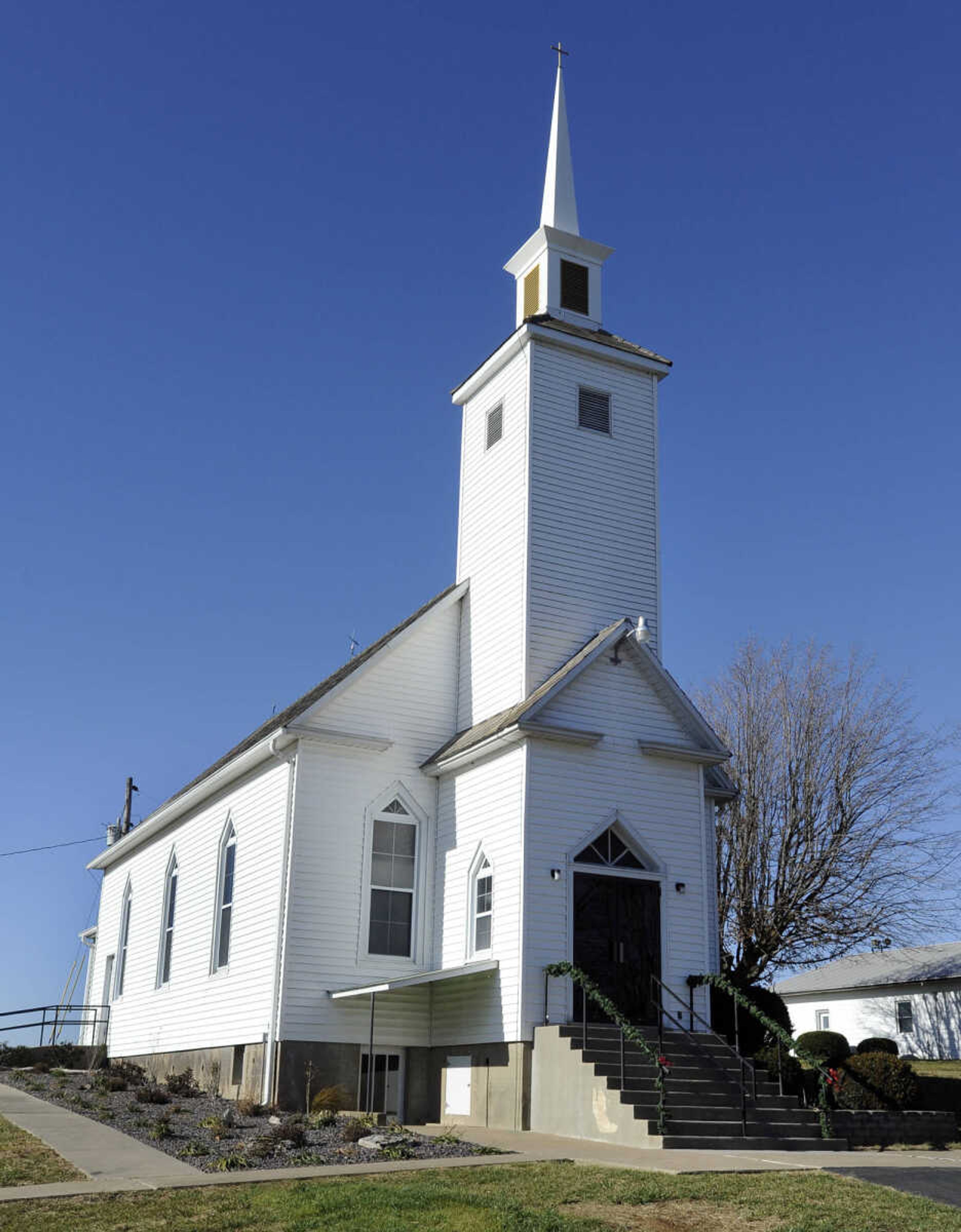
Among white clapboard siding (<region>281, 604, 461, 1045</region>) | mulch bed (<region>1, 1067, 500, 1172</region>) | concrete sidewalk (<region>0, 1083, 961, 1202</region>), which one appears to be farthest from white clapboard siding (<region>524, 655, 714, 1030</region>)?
mulch bed (<region>1, 1067, 500, 1172</region>)

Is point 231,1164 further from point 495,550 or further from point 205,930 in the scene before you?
point 495,550

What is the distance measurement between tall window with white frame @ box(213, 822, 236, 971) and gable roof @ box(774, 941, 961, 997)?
22.3m

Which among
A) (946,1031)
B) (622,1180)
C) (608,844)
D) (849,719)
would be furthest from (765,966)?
(622,1180)

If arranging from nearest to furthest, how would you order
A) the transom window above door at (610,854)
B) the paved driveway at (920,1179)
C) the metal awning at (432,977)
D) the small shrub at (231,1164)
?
the paved driveway at (920,1179), the small shrub at (231,1164), the metal awning at (432,977), the transom window above door at (610,854)

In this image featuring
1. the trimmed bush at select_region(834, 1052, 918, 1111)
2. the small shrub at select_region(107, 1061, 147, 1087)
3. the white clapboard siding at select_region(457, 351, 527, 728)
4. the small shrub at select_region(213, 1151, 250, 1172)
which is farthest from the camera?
the small shrub at select_region(107, 1061, 147, 1087)

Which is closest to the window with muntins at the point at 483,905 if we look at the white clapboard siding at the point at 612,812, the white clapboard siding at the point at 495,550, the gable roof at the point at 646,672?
the white clapboard siding at the point at 612,812

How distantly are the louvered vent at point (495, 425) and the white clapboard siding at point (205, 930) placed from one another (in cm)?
751

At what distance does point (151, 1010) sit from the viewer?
28609 millimetres

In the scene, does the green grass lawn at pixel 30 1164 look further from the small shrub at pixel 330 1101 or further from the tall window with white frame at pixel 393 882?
the tall window with white frame at pixel 393 882

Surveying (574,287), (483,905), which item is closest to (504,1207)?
(483,905)

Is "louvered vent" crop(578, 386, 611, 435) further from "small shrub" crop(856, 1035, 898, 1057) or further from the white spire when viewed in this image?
"small shrub" crop(856, 1035, 898, 1057)

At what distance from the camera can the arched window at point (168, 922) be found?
28594mm

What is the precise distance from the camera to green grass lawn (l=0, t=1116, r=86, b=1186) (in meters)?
12.5

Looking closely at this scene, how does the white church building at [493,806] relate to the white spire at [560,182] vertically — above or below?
below
